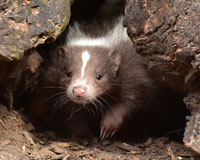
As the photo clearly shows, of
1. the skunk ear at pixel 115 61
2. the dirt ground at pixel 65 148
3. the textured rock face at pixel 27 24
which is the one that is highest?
the textured rock face at pixel 27 24

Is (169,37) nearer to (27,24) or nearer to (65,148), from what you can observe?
(27,24)

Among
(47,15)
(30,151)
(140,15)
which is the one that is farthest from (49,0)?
(30,151)

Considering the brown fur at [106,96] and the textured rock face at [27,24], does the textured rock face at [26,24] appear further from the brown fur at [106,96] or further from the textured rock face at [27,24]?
the brown fur at [106,96]

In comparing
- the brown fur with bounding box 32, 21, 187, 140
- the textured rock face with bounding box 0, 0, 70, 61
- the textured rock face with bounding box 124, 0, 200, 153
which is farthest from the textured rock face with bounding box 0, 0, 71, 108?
the brown fur with bounding box 32, 21, 187, 140

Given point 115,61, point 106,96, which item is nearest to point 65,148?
point 106,96

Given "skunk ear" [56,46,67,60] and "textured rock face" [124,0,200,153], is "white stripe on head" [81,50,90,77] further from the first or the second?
"textured rock face" [124,0,200,153]

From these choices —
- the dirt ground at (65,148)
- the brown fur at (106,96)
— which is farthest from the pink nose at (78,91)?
the dirt ground at (65,148)

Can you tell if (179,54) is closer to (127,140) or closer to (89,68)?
(89,68)
